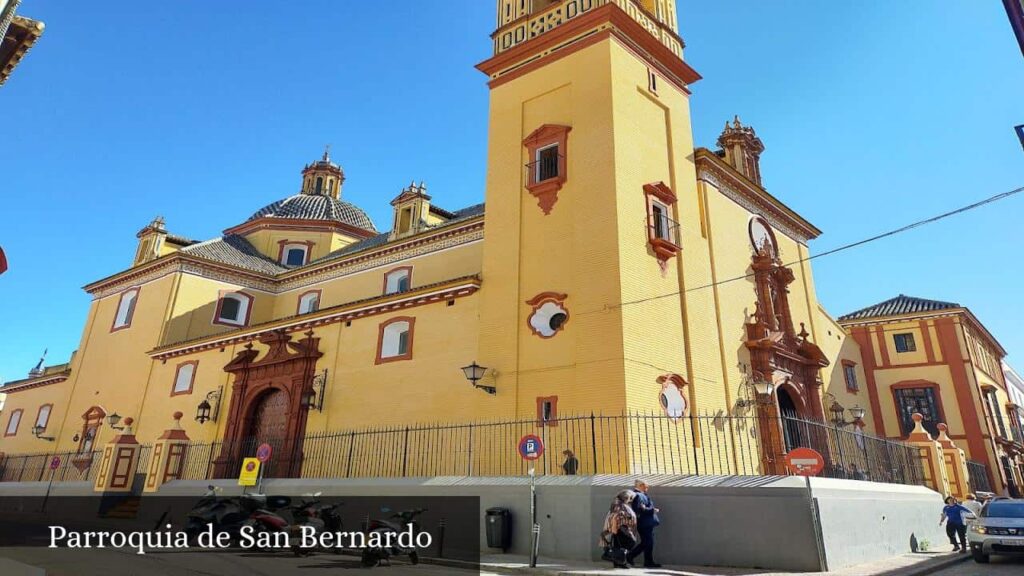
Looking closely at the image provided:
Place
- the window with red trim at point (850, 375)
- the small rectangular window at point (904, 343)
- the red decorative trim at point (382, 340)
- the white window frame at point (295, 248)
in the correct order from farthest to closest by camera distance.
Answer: the white window frame at point (295, 248)
the small rectangular window at point (904, 343)
the window with red trim at point (850, 375)
the red decorative trim at point (382, 340)

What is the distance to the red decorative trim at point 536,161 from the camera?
17.2 metres

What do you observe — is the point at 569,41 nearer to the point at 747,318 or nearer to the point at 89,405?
the point at 747,318

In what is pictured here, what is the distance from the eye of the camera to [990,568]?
438 inches

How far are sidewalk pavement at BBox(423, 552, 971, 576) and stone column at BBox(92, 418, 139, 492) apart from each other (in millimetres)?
13292

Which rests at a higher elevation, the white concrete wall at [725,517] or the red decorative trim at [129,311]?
the red decorative trim at [129,311]

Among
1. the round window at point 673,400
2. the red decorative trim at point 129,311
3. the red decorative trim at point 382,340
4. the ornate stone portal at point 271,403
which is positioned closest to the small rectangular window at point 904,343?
the round window at point 673,400

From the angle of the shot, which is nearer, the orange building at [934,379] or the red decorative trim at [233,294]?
the orange building at [934,379]

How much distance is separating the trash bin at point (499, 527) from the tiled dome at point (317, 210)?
25581mm

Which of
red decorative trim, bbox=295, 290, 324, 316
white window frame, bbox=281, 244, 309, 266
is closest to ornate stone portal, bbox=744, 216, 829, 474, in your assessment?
red decorative trim, bbox=295, 290, 324, 316

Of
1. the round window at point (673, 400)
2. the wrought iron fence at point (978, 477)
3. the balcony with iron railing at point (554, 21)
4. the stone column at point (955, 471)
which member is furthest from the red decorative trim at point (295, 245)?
the wrought iron fence at point (978, 477)

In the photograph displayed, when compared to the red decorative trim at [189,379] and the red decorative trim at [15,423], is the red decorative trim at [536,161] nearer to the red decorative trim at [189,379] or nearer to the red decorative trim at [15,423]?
the red decorative trim at [189,379]

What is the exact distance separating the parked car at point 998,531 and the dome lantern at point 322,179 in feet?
114

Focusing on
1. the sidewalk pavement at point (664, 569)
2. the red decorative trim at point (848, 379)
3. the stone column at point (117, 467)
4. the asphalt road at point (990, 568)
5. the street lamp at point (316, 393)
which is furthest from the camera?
the red decorative trim at point (848, 379)

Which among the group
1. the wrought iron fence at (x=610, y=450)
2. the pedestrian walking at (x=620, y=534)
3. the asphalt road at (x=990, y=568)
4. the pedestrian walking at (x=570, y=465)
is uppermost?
the wrought iron fence at (x=610, y=450)
